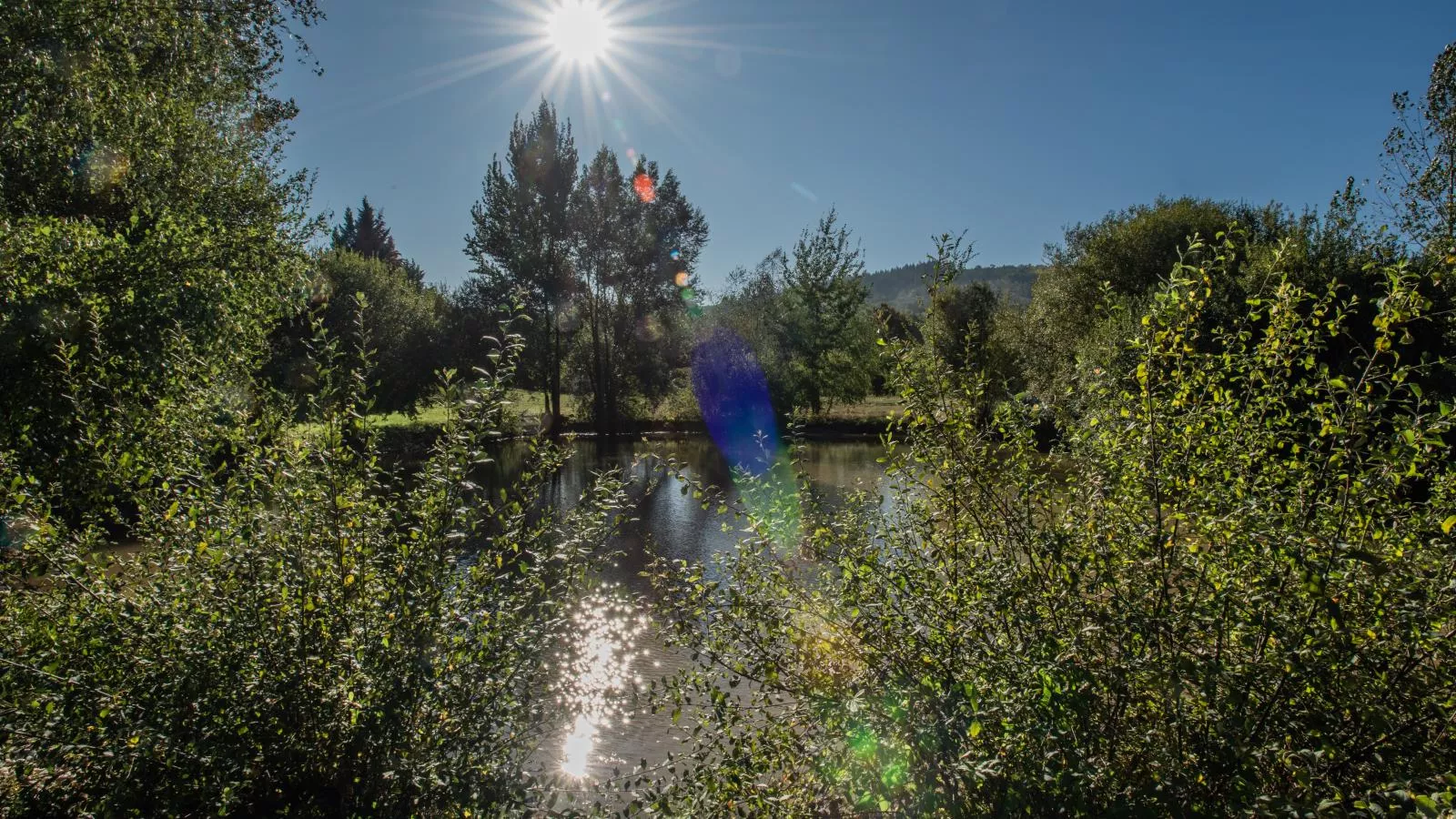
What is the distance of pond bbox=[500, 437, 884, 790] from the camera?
6023 mm

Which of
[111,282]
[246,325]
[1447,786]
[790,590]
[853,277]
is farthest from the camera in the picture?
[853,277]

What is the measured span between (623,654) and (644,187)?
3273 centimetres

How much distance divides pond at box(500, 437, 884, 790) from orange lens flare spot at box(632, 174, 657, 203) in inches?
845

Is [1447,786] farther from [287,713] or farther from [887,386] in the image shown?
[287,713]

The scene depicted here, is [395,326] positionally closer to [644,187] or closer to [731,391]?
[644,187]

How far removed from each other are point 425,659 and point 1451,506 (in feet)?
15.7

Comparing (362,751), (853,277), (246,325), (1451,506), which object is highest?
(853,277)

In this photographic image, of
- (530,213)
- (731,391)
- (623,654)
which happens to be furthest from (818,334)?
(623,654)

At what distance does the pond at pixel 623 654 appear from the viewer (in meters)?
6.02

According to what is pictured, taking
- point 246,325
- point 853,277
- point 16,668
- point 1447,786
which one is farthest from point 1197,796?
point 853,277

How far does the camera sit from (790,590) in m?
4.18

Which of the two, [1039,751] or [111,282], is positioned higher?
[111,282]

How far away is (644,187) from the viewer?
3831 cm

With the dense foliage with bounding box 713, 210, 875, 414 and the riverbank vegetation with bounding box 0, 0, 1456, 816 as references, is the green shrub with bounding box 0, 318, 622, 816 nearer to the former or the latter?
the riverbank vegetation with bounding box 0, 0, 1456, 816
